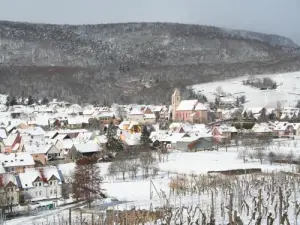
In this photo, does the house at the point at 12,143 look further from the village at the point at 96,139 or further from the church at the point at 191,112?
the church at the point at 191,112

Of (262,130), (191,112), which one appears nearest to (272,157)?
(262,130)

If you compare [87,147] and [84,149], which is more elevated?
[87,147]

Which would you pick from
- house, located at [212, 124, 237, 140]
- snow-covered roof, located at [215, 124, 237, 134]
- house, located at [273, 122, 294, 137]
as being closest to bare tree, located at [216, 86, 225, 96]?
house, located at [273, 122, 294, 137]

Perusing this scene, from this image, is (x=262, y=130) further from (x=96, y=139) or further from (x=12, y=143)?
(x=12, y=143)

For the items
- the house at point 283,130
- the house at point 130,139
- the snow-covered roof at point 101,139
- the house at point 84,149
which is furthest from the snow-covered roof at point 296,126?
the house at point 84,149

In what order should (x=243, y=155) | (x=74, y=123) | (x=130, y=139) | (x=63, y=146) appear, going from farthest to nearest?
(x=74, y=123), (x=130, y=139), (x=63, y=146), (x=243, y=155)

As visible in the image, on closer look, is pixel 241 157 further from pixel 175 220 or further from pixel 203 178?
pixel 175 220
